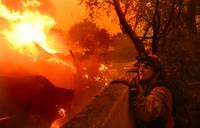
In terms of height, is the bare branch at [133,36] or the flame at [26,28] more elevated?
the flame at [26,28]

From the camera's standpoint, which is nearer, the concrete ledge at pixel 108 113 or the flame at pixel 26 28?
the concrete ledge at pixel 108 113

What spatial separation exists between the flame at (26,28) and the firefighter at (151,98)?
1433cm

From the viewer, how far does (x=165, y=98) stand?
208 inches

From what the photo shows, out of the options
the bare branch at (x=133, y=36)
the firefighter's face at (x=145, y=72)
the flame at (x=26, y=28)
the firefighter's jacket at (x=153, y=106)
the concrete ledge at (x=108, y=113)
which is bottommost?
the firefighter's jacket at (x=153, y=106)

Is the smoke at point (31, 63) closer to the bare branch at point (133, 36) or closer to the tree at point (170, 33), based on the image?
the tree at point (170, 33)

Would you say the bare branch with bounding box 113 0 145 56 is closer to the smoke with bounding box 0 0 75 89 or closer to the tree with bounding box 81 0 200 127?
the tree with bounding box 81 0 200 127

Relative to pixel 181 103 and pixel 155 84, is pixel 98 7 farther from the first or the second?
pixel 155 84

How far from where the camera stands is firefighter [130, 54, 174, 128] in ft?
15.6

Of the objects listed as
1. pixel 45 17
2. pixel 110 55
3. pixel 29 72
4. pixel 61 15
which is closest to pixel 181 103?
pixel 29 72

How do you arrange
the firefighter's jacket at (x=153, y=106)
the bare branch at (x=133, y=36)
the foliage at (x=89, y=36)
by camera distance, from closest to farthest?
the firefighter's jacket at (x=153, y=106), the bare branch at (x=133, y=36), the foliage at (x=89, y=36)

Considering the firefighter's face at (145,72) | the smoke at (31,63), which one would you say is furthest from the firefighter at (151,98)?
the smoke at (31,63)

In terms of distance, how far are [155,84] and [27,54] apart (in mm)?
14359

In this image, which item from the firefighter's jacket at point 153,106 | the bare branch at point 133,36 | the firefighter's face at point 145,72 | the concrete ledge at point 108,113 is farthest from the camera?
the bare branch at point 133,36

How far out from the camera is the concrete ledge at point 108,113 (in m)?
3.56
